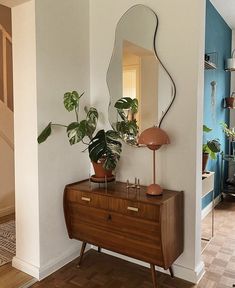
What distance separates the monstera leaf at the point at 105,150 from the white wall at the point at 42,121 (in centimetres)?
38

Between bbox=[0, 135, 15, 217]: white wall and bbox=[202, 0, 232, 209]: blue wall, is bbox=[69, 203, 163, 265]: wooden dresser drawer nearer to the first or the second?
bbox=[0, 135, 15, 217]: white wall

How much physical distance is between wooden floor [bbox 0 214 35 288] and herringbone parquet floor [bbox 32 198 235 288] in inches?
3.4

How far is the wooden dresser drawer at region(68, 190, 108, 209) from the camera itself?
216 cm

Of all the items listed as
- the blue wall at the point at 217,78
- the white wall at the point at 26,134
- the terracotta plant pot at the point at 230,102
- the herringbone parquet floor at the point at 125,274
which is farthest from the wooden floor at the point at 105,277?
the terracotta plant pot at the point at 230,102

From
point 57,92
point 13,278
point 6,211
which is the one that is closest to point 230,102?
point 57,92

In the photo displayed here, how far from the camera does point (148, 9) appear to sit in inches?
89.7

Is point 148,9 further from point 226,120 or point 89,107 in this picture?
point 226,120

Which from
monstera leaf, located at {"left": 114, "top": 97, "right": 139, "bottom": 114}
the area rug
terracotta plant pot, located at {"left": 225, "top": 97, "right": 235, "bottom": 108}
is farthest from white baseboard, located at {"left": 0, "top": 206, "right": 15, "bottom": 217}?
terracotta plant pot, located at {"left": 225, "top": 97, "right": 235, "bottom": 108}

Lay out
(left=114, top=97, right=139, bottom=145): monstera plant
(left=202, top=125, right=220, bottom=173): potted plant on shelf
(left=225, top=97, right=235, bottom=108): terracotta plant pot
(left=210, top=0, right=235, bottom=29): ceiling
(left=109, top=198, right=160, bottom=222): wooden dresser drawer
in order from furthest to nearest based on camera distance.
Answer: (left=225, top=97, right=235, bottom=108): terracotta plant pot < (left=210, top=0, right=235, bottom=29): ceiling < (left=202, top=125, right=220, bottom=173): potted plant on shelf < (left=114, top=97, right=139, bottom=145): monstera plant < (left=109, top=198, right=160, bottom=222): wooden dresser drawer

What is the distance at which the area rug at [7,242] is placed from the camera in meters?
2.54

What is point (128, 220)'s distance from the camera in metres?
2.05

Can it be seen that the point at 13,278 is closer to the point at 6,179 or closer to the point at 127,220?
the point at 127,220

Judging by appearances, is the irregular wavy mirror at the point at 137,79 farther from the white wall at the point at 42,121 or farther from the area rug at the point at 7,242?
the area rug at the point at 7,242

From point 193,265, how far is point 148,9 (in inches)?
80.8
